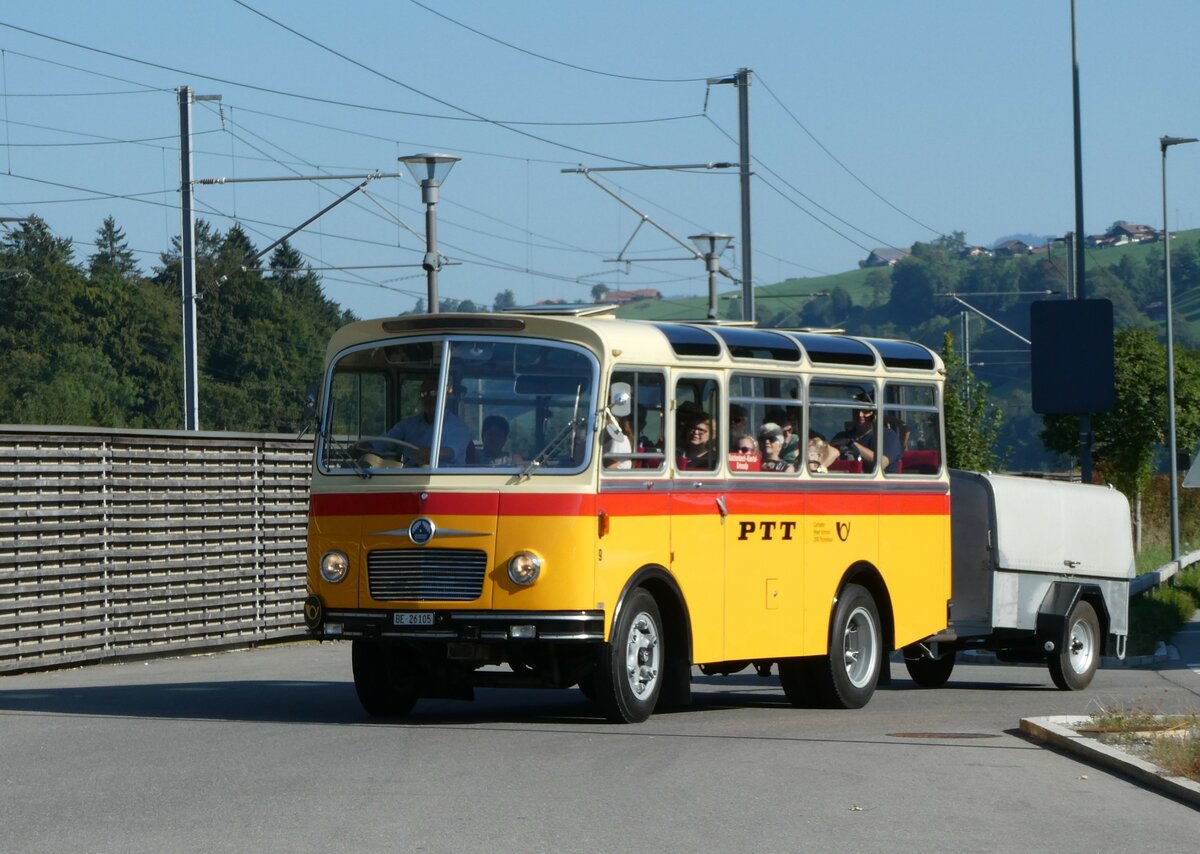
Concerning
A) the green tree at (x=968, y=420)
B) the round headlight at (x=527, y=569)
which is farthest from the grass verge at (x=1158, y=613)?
the round headlight at (x=527, y=569)

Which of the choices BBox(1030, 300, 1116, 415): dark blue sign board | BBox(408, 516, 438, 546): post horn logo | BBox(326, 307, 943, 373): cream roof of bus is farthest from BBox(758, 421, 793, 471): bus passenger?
BBox(1030, 300, 1116, 415): dark blue sign board

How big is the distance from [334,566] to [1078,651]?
25.3 ft

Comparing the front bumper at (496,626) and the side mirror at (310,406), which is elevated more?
the side mirror at (310,406)

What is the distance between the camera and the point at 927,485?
17.3m

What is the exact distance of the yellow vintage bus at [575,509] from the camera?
44.8 feet

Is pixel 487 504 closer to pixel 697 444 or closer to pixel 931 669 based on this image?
pixel 697 444

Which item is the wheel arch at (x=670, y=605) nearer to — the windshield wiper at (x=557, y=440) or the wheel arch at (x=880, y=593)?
the windshield wiper at (x=557, y=440)

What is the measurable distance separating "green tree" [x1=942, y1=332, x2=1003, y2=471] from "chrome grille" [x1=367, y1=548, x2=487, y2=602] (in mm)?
29926

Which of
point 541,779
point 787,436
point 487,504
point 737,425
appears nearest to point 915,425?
point 787,436

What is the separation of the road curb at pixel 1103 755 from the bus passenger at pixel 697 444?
111 inches

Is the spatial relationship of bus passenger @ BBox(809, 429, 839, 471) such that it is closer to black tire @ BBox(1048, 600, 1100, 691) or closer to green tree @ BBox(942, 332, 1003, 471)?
black tire @ BBox(1048, 600, 1100, 691)

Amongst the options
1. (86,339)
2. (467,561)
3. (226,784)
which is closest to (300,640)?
(467,561)

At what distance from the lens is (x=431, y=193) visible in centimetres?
2505

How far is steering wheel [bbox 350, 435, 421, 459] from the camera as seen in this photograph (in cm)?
1413
